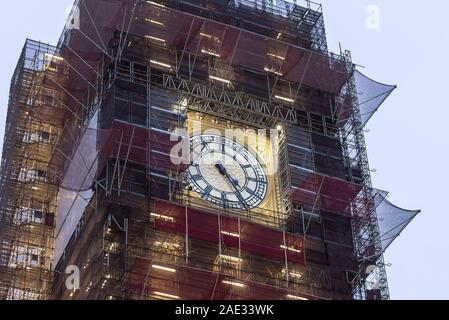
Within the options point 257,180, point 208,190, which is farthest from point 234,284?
point 257,180

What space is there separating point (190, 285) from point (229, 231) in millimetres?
3112

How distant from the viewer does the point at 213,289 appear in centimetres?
3728

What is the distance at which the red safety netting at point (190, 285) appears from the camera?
1432 inches

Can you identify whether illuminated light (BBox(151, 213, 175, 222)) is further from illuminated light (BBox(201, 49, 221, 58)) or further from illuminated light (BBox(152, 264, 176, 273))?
illuminated light (BBox(201, 49, 221, 58))

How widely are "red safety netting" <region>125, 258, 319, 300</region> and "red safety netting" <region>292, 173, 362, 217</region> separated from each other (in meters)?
5.08

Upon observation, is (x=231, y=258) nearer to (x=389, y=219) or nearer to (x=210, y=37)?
(x=389, y=219)

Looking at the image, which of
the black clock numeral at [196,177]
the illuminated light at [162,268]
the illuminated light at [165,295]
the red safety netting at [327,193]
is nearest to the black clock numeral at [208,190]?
the black clock numeral at [196,177]

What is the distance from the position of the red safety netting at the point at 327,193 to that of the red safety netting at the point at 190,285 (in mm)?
5083

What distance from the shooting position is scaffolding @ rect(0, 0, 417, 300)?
126 feet

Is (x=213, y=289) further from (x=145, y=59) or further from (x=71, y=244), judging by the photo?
(x=145, y=59)

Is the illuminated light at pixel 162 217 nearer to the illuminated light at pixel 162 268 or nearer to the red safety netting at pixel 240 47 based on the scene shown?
the illuminated light at pixel 162 268

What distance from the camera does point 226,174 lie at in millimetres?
41969
